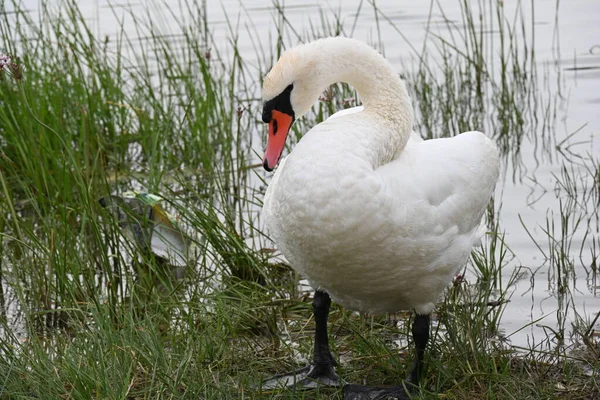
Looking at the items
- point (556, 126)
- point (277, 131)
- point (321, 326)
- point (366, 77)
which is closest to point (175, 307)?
point (321, 326)

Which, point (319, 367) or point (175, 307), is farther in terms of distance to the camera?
point (175, 307)

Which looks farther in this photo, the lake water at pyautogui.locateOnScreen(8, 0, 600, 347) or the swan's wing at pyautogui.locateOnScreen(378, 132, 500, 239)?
the lake water at pyautogui.locateOnScreen(8, 0, 600, 347)

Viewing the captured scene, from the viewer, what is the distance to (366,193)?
10.0 feet

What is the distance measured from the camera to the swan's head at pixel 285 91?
11.0 feet

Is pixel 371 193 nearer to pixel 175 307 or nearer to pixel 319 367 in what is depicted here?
pixel 319 367

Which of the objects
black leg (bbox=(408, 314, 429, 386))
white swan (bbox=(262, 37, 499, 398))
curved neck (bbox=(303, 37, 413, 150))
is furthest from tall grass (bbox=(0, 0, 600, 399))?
curved neck (bbox=(303, 37, 413, 150))

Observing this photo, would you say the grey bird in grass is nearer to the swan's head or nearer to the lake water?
the swan's head

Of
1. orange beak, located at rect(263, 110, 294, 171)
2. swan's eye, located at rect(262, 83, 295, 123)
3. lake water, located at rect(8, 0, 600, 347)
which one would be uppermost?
swan's eye, located at rect(262, 83, 295, 123)

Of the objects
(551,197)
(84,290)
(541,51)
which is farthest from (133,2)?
(84,290)

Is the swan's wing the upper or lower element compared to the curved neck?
lower

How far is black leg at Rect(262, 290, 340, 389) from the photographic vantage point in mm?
3586

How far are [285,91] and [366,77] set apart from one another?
0.34m

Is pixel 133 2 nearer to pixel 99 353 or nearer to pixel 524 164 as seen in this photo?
pixel 524 164

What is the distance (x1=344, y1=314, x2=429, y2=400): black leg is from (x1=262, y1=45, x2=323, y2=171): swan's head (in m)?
0.81
